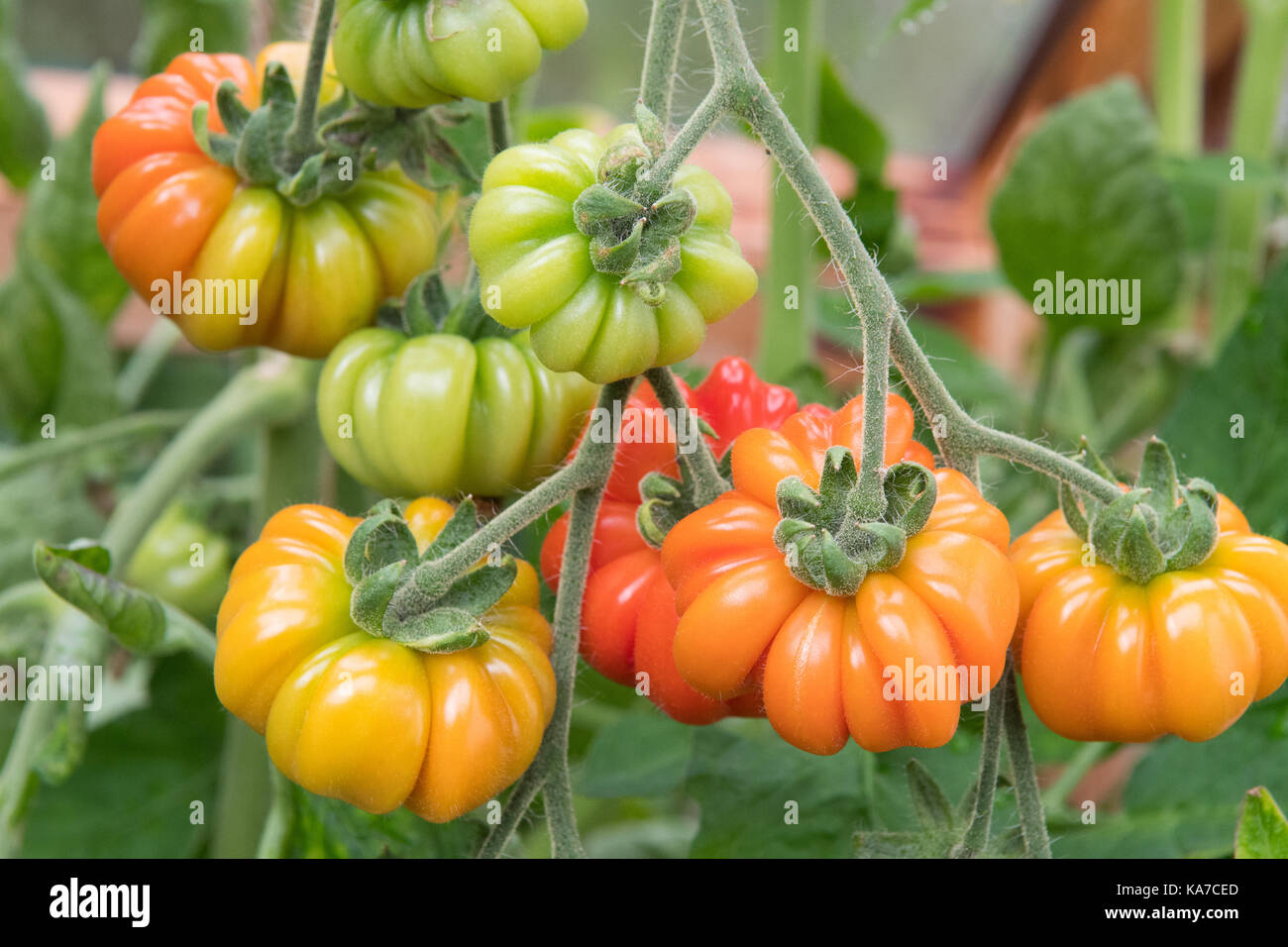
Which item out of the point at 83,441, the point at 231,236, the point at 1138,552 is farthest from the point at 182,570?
the point at 1138,552

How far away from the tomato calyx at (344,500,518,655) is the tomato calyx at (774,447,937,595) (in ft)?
0.32

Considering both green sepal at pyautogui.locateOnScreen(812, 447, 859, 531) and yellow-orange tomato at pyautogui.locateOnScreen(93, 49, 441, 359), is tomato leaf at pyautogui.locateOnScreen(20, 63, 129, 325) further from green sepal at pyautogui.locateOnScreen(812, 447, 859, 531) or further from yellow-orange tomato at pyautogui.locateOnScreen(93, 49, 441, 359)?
green sepal at pyautogui.locateOnScreen(812, 447, 859, 531)

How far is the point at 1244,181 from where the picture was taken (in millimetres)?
729

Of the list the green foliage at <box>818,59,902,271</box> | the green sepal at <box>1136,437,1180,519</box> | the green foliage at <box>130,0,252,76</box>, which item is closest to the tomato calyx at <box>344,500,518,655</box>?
the green sepal at <box>1136,437,1180,519</box>

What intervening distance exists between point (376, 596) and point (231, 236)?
0.17 meters

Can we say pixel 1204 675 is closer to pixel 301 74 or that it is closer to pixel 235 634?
pixel 235 634

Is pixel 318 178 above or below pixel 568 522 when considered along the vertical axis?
above

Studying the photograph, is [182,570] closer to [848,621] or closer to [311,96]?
[311,96]

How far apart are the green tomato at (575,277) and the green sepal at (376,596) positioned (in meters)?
0.08

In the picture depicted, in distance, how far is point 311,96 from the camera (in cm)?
43

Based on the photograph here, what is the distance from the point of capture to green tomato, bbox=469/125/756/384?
13.1 inches

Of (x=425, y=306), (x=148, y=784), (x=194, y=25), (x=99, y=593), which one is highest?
(x=194, y=25)

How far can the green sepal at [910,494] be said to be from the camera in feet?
1.11

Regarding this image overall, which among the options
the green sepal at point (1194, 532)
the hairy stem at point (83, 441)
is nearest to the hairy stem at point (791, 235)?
the green sepal at point (1194, 532)
